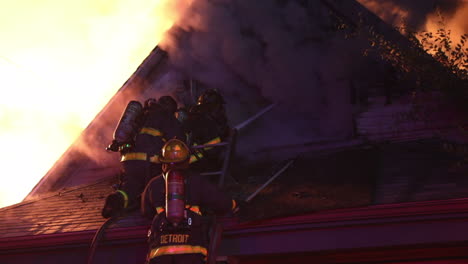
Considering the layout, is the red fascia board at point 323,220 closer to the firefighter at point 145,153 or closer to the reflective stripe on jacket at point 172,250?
the firefighter at point 145,153

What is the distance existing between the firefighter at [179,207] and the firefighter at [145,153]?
0.96 m

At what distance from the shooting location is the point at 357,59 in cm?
690

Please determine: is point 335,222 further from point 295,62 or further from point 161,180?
point 295,62

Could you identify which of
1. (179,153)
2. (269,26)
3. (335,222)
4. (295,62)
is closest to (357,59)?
(295,62)

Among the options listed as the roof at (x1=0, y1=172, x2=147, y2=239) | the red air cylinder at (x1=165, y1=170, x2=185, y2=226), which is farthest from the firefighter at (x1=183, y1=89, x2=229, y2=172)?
the red air cylinder at (x1=165, y1=170, x2=185, y2=226)

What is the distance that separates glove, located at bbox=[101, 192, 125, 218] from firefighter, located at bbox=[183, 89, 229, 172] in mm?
1129

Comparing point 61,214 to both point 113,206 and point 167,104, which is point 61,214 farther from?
point 167,104

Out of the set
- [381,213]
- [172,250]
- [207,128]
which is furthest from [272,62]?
[172,250]

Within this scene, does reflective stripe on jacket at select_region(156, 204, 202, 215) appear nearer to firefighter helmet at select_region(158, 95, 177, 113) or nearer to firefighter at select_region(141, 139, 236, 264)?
firefighter at select_region(141, 139, 236, 264)

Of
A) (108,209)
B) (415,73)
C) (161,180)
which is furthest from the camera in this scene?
(415,73)

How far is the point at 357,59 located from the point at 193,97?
2.64 meters

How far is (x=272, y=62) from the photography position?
7.37 m

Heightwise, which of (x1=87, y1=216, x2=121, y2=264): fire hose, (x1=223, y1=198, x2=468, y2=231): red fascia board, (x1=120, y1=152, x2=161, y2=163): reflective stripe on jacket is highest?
(x1=120, y1=152, x2=161, y2=163): reflective stripe on jacket

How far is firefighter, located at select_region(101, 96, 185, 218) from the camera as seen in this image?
17.2 feet
